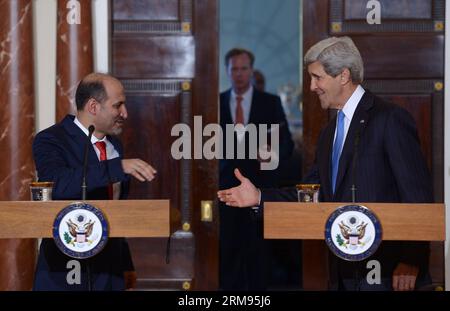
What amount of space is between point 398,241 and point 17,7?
2.75m

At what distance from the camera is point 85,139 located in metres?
3.76

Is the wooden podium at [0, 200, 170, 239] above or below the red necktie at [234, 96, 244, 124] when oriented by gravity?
below

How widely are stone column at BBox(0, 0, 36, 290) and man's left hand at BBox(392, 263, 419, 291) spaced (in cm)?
248

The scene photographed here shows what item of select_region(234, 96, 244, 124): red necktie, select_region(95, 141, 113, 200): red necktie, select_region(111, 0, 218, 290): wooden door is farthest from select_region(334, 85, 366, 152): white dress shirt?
select_region(234, 96, 244, 124): red necktie

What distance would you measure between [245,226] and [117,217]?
3.64 m

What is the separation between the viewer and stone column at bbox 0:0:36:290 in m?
5.15

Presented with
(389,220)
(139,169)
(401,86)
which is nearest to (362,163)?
(389,220)

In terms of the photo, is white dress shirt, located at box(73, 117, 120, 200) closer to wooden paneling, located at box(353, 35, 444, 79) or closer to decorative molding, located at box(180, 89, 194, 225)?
decorative molding, located at box(180, 89, 194, 225)

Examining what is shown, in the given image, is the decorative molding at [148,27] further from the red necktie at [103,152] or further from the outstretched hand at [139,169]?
the outstretched hand at [139,169]

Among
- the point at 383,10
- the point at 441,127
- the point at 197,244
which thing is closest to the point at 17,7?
the point at 197,244

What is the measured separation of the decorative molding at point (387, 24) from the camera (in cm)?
534

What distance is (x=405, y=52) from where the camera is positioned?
212 inches

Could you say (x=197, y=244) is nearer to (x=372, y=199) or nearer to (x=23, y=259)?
(x=23, y=259)

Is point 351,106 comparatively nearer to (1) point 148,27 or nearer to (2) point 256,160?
(1) point 148,27
